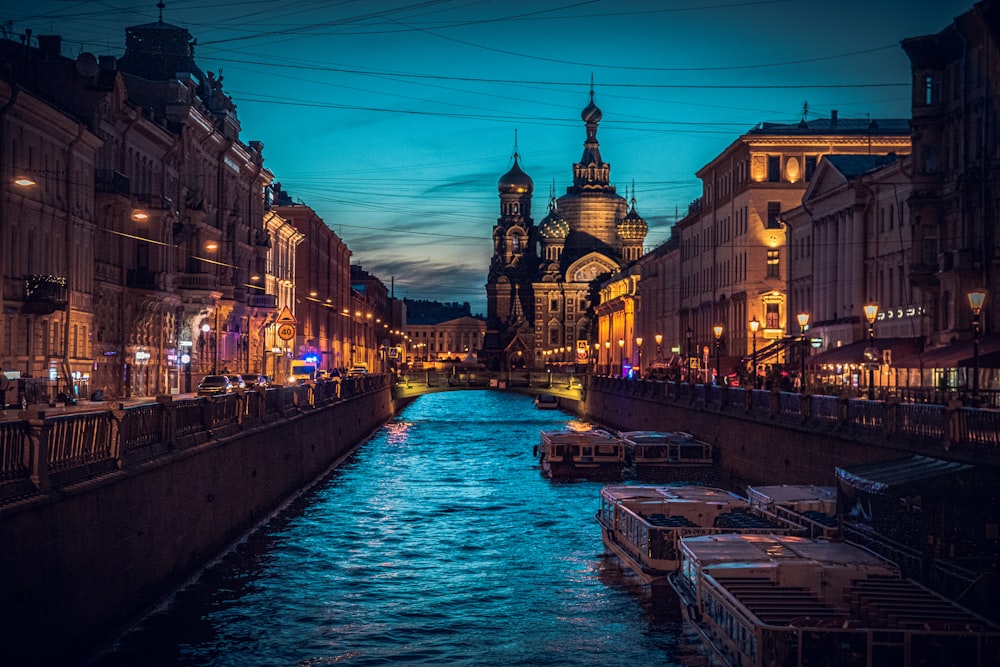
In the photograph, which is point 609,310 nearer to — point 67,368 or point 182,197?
point 182,197

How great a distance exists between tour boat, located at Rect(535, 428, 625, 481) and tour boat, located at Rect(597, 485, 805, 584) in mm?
18065

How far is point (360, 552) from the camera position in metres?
33.7

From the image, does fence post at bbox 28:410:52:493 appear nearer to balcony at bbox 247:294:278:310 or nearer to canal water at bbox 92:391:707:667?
canal water at bbox 92:391:707:667

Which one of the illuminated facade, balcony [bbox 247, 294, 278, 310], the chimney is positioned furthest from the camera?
the illuminated facade

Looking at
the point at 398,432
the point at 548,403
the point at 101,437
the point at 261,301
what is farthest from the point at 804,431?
the point at 548,403

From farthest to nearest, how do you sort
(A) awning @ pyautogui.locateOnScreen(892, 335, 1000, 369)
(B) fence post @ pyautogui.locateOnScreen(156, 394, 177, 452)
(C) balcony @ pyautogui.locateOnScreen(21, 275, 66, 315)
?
(C) balcony @ pyautogui.locateOnScreen(21, 275, 66, 315)
(A) awning @ pyautogui.locateOnScreen(892, 335, 1000, 369)
(B) fence post @ pyautogui.locateOnScreen(156, 394, 177, 452)

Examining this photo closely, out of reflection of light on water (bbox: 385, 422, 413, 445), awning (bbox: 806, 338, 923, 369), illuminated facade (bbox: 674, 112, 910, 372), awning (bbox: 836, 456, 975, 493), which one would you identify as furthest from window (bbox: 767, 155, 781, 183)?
awning (bbox: 836, 456, 975, 493)

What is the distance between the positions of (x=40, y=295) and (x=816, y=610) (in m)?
34.5

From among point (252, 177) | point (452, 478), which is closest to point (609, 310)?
point (252, 177)

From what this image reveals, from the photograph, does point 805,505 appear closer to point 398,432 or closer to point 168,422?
point 168,422

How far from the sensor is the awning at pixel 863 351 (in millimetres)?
53656

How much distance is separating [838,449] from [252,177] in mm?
62951

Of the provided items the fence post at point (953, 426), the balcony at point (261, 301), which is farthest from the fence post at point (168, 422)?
the balcony at point (261, 301)

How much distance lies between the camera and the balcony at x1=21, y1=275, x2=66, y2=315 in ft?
150
